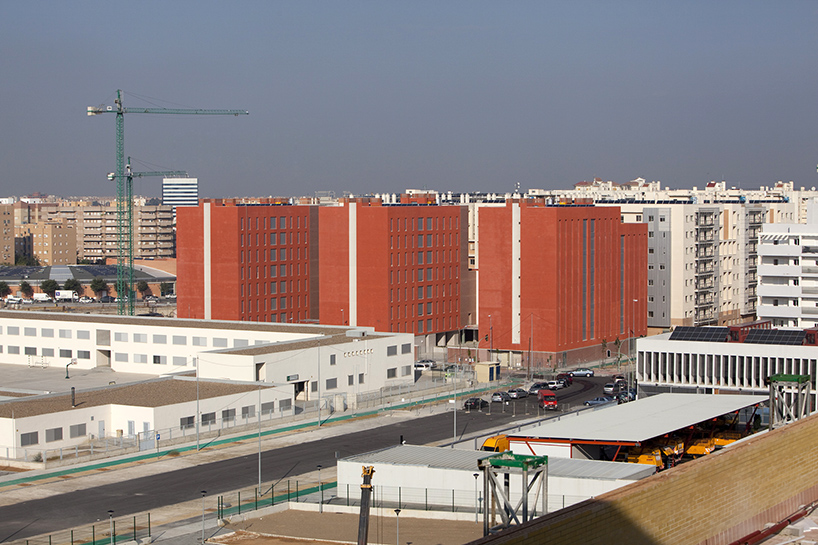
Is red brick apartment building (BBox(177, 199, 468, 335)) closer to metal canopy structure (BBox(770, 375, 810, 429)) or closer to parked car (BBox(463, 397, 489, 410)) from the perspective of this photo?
parked car (BBox(463, 397, 489, 410))

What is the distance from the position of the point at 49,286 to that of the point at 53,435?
122 metres

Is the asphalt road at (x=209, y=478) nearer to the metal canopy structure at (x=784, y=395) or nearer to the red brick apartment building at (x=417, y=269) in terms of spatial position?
the metal canopy structure at (x=784, y=395)

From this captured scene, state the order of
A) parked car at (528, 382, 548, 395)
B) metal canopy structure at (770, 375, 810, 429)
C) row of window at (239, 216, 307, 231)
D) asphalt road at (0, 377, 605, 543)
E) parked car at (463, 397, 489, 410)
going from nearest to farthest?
1. asphalt road at (0, 377, 605, 543)
2. metal canopy structure at (770, 375, 810, 429)
3. parked car at (463, 397, 489, 410)
4. parked car at (528, 382, 548, 395)
5. row of window at (239, 216, 307, 231)

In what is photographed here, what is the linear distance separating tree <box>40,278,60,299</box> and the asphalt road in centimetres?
11877

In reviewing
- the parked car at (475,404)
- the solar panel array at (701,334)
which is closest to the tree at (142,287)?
the parked car at (475,404)

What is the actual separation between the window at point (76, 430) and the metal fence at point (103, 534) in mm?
15742

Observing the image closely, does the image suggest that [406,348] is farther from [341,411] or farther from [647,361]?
[647,361]

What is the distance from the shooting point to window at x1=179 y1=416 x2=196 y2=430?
59219mm

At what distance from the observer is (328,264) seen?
99938mm

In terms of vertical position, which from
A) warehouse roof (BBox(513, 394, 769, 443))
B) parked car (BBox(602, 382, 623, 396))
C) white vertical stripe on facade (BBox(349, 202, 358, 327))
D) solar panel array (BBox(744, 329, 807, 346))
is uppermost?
white vertical stripe on facade (BBox(349, 202, 358, 327))

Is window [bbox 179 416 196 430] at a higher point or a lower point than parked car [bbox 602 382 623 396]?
higher

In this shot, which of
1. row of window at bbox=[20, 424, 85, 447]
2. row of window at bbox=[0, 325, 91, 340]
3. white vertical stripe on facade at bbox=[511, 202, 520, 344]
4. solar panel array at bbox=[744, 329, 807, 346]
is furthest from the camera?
white vertical stripe on facade at bbox=[511, 202, 520, 344]

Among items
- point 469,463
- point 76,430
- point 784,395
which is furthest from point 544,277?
point 469,463

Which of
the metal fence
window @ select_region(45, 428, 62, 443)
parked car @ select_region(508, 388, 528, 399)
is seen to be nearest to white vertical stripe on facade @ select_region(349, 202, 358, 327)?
parked car @ select_region(508, 388, 528, 399)
